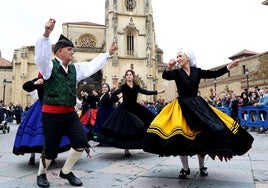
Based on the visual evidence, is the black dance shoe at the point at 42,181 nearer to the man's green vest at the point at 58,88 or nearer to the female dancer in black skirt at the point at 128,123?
the man's green vest at the point at 58,88

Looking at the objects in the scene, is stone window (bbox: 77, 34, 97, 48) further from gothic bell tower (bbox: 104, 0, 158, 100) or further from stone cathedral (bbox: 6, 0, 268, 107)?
gothic bell tower (bbox: 104, 0, 158, 100)

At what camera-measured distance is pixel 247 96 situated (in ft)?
47.9

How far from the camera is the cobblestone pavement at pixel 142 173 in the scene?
3994 millimetres

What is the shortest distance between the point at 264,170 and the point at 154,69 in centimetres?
A: 4216

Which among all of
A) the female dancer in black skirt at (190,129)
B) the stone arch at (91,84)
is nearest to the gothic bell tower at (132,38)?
the stone arch at (91,84)

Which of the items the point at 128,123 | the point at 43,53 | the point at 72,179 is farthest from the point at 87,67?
the point at 128,123

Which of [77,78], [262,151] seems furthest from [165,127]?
[262,151]

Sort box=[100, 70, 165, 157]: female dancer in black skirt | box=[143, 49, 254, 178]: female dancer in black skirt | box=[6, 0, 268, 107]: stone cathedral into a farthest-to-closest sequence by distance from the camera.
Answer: box=[6, 0, 268, 107]: stone cathedral < box=[100, 70, 165, 157]: female dancer in black skirt < box=[143, 49, 254, 178]: female dancer in black skirt

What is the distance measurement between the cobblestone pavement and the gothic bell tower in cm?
3893

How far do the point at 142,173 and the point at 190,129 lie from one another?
3.94 feet

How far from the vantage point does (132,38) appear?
4691cm

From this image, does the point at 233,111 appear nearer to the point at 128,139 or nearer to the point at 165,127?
the point at 128,139

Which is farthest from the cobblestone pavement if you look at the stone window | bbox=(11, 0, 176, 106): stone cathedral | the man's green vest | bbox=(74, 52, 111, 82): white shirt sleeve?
the stone window

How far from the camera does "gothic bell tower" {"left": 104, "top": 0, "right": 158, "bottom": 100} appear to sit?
45.2 meters
